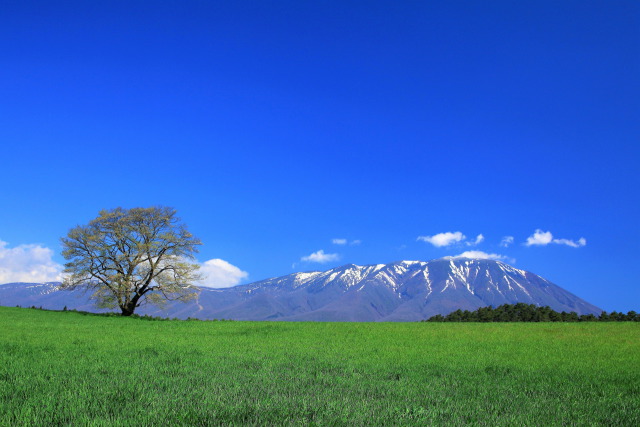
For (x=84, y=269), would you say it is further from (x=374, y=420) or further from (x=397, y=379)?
(x=374, y=420)

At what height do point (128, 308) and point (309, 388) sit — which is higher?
point (128, 308)

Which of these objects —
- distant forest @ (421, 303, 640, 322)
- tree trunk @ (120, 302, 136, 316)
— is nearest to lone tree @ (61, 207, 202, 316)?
tree trunk @ (120, 302, 136, 316)

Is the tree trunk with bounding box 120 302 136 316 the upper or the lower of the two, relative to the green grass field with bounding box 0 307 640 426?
upper

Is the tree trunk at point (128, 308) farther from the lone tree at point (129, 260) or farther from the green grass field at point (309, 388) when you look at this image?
the green grass field at point (309, 388)

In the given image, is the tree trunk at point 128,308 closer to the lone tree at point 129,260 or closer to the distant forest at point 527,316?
the lone tree at point 129,260

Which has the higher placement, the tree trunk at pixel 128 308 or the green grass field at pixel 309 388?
the tree trunk at pixel 128 308

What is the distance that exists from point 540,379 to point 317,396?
23.1 feet

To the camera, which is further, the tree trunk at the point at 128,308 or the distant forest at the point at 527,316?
the tree trunk at the point at 128,308

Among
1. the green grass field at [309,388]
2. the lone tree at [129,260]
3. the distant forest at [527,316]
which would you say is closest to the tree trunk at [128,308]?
the lone tree at [129,260]

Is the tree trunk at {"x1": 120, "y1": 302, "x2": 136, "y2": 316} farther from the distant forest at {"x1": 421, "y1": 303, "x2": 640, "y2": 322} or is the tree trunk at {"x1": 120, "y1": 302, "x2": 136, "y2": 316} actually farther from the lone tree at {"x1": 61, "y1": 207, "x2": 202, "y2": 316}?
the distant forest at {"x1": 421, "y1": 303, "x2": 640, "y2": 322}

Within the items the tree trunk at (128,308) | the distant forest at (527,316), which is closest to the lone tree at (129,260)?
the tree trunk at (128,308)

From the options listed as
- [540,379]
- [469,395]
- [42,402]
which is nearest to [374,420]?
[469,395]

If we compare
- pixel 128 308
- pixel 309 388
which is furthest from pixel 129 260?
pixel 309 388

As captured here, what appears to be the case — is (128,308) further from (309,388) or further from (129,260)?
(309,388)
